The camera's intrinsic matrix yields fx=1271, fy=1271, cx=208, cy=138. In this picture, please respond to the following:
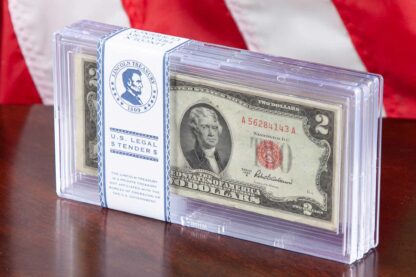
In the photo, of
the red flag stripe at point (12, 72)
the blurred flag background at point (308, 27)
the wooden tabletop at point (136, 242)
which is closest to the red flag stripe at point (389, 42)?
the blurred flag background at point (308, 27)

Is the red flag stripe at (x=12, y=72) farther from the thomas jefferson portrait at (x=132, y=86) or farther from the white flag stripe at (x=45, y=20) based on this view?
the thomas jefferson portrait at (x=132, y=86)

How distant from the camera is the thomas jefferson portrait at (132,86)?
129 cm

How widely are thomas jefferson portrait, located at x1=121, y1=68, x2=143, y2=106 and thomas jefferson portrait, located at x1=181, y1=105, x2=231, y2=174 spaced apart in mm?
54

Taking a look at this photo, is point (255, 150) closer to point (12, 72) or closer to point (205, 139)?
point (205, 139)

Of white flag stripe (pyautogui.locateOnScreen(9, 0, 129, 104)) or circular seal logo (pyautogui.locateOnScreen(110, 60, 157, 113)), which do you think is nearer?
circular seal logo (pyautogui.locateOnScreen(110, 60, 157, 113))

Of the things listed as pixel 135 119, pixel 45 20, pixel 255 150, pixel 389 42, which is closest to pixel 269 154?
pixel 255 150

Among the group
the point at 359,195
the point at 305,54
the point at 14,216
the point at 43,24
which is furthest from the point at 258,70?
the point at 43,24

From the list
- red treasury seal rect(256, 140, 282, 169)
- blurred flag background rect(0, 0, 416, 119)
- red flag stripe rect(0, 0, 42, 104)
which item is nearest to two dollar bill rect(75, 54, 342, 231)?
red treasury seal rect(256, 140, 282, 169)

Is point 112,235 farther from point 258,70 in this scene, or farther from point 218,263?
point 258,70

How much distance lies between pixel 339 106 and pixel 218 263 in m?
0.20

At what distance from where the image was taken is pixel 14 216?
137 centimetres

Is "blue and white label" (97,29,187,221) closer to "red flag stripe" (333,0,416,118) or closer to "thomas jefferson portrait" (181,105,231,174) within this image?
"thomas jefferson portrait" (181,105,231,174)

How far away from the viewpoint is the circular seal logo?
1290mm

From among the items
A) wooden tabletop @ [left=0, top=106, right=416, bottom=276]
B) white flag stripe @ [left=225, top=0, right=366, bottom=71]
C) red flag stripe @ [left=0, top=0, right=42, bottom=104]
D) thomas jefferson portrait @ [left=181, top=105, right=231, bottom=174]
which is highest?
thomas jefferson portrait @ [left=181, top=105, right=231, bottom=174]
